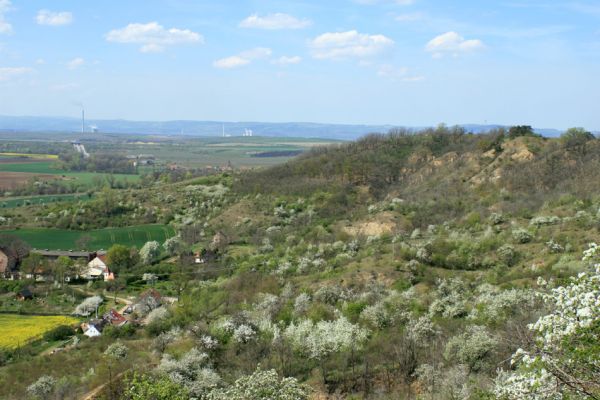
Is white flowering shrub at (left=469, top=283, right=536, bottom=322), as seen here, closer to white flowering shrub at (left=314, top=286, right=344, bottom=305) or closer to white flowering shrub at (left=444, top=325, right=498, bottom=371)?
white flowering shrub at (left=444, top=325, right=498, bottom=371)

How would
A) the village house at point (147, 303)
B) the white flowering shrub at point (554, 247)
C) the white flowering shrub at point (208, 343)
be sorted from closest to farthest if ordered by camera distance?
1. the white flowering shrub at point (208, 343)
2. the white flowering shrub at point (554, 247)
3. the village house at point (147, 303)

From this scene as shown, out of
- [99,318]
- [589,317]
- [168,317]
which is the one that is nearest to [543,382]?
[589,317]

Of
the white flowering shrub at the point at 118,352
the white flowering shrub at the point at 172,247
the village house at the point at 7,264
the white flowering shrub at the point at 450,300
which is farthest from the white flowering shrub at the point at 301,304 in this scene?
the village house at the point at 7,264

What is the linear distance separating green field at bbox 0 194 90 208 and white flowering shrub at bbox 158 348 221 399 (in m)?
89.0

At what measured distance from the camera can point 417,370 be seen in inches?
884

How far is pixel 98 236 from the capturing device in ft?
258

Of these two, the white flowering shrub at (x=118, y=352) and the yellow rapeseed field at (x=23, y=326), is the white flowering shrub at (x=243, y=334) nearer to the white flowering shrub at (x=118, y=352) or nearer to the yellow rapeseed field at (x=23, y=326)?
the white flowering shrub at (x=118, y=352)

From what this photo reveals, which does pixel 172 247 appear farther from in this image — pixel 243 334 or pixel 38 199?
pixel 38 199

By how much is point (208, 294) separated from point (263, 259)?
1186 centimetres

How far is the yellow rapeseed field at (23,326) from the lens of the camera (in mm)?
40281

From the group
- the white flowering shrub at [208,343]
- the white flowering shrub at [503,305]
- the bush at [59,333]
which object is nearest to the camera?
the white flowering shrub at [503,305]

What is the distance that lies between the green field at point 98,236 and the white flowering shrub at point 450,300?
47619 millimetres

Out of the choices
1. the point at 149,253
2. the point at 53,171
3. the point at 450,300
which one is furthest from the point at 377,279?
the point at 53,171

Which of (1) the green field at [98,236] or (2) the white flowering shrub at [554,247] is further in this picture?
(1) the green field at [98,236]
